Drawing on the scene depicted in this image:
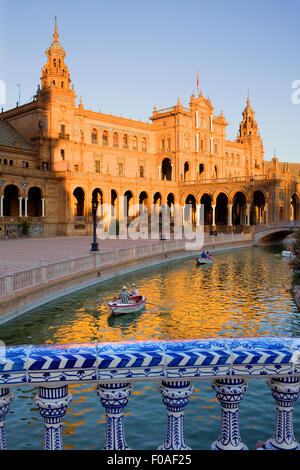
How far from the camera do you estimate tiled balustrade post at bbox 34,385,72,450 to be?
3000mm

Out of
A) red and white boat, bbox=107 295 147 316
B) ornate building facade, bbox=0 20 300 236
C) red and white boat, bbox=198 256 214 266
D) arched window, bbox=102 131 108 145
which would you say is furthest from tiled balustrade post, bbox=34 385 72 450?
arched window, bbox=102 131 108 145

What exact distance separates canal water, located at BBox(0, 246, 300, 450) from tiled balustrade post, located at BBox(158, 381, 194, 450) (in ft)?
11.6

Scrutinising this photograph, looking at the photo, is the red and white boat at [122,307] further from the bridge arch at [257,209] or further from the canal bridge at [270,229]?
the bridge arch at [257,209]

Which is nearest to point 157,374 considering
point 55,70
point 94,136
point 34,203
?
point 34,203

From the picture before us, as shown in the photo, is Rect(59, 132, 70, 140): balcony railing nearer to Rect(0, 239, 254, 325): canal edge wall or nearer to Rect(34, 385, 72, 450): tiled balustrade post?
Rect(0, 239, 254, 325): canal edge wall

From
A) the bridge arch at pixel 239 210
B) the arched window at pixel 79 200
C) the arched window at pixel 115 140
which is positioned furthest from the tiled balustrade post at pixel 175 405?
the bridge arch at pixel 239 210

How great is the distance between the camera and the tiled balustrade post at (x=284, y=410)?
3.16 meters

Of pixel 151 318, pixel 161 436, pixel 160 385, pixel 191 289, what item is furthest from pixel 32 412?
pixel 191 289

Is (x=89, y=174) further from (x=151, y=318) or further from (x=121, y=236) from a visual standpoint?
(x=151, y=318)

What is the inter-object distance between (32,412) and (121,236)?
43645 millimetres

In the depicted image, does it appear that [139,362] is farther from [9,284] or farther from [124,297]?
[124,297]

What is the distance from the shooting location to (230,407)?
10.5ft

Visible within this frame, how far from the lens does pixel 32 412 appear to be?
7.90 metres

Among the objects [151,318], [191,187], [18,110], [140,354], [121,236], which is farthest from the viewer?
[191,187]
